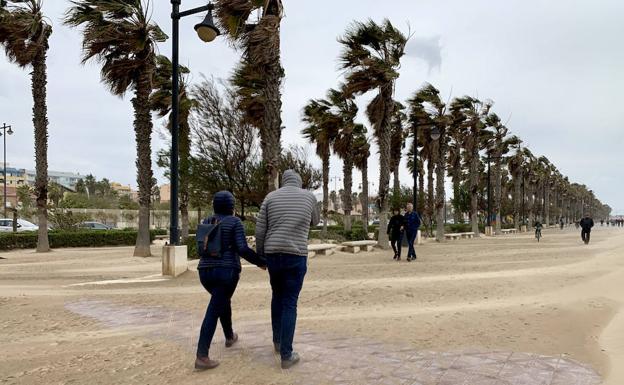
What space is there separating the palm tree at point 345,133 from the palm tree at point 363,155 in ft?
3.06

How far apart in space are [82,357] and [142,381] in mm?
1070

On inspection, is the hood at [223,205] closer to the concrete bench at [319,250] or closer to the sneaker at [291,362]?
Result: the sneaker at [291,362]

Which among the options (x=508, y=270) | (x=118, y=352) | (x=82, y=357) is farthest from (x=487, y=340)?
(x=508, y=270)

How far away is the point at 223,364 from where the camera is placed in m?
4.02

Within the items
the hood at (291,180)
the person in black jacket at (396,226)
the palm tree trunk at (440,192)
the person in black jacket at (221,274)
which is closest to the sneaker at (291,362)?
the person in black jacket at (221,274)

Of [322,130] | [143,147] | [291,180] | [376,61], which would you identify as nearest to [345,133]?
[322,130]

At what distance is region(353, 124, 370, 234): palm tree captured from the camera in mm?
31752

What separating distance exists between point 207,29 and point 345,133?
2033 centimetres

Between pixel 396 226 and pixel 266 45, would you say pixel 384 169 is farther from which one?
pixel 266 45

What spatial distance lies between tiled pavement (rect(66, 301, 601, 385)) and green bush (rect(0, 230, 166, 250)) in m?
20.6

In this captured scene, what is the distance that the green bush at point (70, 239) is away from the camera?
2169cm

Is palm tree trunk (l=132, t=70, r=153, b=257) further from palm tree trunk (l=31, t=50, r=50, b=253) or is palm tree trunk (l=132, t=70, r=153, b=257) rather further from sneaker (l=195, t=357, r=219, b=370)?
sneaker (l=195, t=357, r=219, b=370)

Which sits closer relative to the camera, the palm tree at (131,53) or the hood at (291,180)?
the hood at (291,180)

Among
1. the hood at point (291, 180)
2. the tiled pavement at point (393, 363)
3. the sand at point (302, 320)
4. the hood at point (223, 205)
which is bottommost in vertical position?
the sand at point (302, 320)
